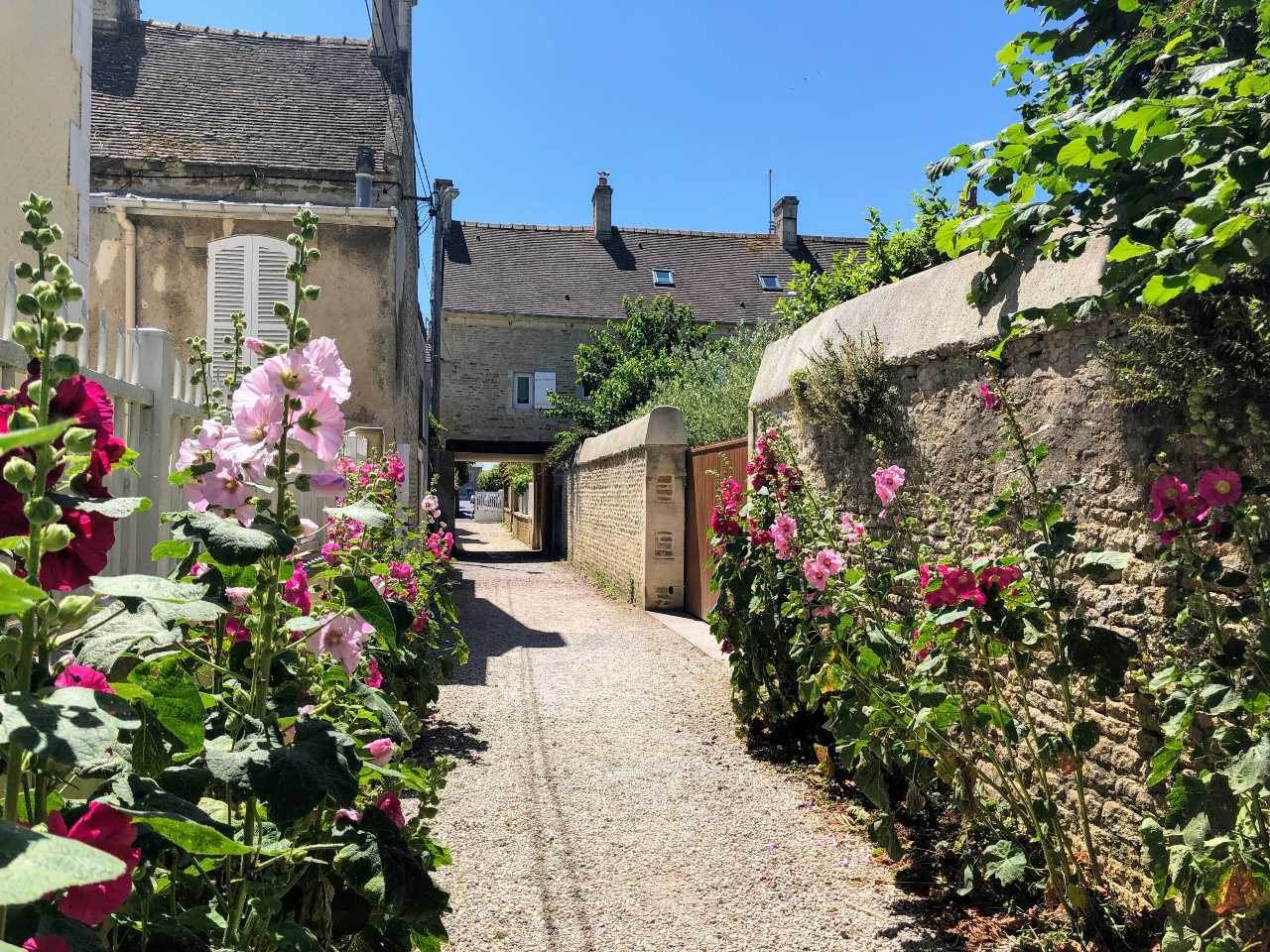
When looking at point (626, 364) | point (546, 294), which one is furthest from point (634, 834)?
point (546, 294)

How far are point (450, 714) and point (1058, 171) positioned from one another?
16.0 ft

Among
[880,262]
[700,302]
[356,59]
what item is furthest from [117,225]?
[700,302]

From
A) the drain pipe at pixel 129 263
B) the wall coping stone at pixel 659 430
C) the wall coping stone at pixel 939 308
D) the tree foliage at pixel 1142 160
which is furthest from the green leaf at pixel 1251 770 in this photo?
the drain pipe at pixel 129 263

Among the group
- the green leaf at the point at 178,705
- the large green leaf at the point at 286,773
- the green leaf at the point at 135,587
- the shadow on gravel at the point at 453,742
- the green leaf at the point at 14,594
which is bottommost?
the shadow on gravel at the point at 453,742

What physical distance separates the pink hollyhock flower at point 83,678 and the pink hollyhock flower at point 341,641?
711 millimetres

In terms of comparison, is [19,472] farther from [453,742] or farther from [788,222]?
[788,222]

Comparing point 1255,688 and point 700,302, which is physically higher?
point 700,302

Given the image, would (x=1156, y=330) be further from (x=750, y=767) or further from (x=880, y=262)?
(x=880, y=262)

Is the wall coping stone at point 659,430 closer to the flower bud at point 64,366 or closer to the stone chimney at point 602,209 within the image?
the flower bud at point 64,366

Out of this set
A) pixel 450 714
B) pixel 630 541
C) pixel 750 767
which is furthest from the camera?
pixel 630 541

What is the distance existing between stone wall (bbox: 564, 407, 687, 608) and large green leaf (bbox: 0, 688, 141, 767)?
9906mm

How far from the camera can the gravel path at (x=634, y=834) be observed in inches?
126

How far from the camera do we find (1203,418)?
2570 millimetres

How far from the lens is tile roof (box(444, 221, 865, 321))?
2514 centimetres
